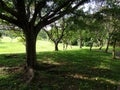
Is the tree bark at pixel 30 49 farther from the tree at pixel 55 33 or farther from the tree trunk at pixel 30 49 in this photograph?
the tree at pixel 55 33

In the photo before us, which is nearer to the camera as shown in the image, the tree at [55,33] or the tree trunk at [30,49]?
the tree trunk at [30,49]

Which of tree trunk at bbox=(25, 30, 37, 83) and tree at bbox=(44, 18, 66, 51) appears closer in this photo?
tree trunk at bbox=(25, 30, 37, 83)

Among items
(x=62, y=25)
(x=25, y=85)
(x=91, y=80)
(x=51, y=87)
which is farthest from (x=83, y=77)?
(x=62, y=25)

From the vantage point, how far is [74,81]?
1105 centimetres

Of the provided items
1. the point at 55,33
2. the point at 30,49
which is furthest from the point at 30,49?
the point at 55,33

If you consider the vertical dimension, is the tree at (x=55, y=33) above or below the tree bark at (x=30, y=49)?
above

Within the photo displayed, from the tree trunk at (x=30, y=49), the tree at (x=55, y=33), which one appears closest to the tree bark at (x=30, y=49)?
the tree trunk at (x=30, y=49)

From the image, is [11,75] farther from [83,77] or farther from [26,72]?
[83,77]

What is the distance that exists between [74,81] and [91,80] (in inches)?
42.7

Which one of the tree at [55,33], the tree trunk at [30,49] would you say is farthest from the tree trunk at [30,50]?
the tree at [55,33]

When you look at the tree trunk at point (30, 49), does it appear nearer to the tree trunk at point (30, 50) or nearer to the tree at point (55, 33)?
the tree trunk at point (30, 50)

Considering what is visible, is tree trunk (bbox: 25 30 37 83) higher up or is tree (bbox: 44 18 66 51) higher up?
tree (bbox: 44 18 66 51)

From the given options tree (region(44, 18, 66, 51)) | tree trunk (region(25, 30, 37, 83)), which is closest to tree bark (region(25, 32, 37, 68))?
tree trunk (region(25, 30, 37, 83))

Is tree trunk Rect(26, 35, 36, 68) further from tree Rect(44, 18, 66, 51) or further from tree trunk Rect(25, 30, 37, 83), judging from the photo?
tree Rect(44, 18, 66, 51)
